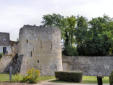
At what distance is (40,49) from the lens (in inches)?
1011

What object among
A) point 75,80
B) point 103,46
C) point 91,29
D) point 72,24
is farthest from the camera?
point 72,24

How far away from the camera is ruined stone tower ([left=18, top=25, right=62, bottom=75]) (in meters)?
25.2

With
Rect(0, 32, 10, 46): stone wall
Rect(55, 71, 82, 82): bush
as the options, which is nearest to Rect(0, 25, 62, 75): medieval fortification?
Rect(55, 71, 82, 82): bush

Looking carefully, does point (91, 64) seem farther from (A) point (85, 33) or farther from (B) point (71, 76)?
(B) point (71, 76)

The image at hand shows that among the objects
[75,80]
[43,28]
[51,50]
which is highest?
[43,28]

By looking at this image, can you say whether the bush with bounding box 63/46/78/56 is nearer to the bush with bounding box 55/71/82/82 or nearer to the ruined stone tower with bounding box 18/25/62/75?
the ruined stone tower with bounding box 18/25/62/75

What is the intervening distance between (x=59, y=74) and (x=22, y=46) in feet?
26.3

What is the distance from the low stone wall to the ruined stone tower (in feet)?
18.2

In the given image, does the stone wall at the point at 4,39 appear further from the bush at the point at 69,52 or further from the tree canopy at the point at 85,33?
the bush at the point at 69,52

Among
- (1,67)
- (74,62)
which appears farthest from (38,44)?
(74,62)

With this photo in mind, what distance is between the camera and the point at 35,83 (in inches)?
668

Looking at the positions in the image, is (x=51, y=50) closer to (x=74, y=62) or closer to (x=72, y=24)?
(x=74, y=62)

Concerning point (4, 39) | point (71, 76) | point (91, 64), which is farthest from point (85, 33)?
point (71, 76)

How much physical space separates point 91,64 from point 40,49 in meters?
9.41
